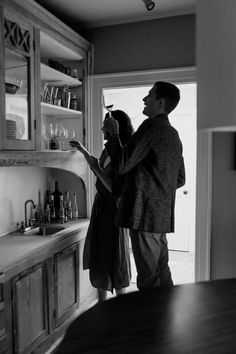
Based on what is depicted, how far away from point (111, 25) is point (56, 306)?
7.80 ft

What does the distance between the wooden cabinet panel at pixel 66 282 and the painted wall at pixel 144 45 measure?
165cm

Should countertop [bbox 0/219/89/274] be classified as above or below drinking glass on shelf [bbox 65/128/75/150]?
below

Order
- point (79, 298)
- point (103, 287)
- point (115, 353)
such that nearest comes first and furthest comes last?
point (115, 353), point (103, 287), point (79, 298)

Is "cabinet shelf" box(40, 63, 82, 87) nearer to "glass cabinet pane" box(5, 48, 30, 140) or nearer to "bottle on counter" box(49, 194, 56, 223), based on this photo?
"glass cabinet pane" box(5, 48, 30, 140)

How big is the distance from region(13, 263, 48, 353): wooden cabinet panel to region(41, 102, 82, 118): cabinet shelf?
3.86ft

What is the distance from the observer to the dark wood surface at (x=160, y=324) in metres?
0.90

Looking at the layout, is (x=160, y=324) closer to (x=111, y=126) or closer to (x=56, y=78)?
(x=111, y=126)

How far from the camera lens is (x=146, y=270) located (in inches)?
83.9

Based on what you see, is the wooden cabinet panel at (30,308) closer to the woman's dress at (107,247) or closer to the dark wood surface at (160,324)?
the woman's dress at (107,247)

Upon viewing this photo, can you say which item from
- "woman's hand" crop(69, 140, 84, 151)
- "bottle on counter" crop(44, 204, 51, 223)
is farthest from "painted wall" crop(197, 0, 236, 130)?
"bottle on counter" crop(44, 204, 51, 223)

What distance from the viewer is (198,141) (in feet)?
8.96

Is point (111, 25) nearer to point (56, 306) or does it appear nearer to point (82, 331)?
point (56, 306)

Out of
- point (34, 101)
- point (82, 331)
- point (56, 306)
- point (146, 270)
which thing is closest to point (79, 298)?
point (56, 306)

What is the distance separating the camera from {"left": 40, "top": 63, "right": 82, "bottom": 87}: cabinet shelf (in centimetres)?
266
